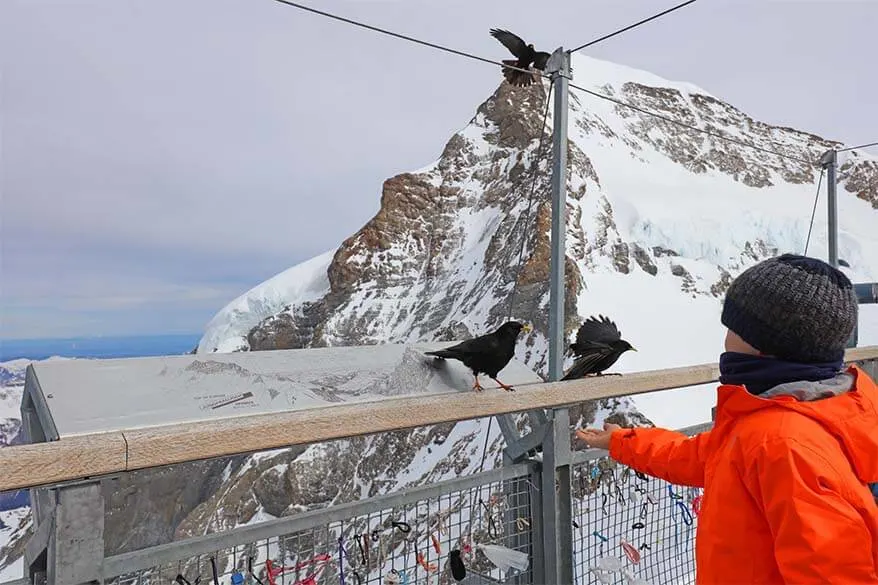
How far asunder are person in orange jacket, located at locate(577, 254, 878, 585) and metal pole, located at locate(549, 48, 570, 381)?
1.70 feet

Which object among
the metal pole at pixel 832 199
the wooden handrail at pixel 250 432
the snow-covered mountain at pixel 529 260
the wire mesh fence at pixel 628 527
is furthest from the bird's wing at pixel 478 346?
the snow-covered mountain at pixel 529 260

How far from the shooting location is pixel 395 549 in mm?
1271

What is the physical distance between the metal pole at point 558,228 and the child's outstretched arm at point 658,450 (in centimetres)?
23

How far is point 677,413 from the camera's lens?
13242mm

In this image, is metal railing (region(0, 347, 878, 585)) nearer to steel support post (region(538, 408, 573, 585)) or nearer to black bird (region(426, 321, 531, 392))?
steel support post (region(538, 408, 573, 585))

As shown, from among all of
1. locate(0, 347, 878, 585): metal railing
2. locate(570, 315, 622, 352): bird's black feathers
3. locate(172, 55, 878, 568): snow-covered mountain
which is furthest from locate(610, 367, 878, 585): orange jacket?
locate(172, 55, 878, 568): snow-covered mountain

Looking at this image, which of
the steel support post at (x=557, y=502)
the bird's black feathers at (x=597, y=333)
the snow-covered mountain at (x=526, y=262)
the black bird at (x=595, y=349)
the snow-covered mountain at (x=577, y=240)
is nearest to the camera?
the steel support post at (x=557, y=502)

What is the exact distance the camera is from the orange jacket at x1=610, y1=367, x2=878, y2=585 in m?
0.76

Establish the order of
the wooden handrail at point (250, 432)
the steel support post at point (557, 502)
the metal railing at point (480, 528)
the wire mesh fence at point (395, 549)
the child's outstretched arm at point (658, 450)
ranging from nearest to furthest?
1. the wooden handrail at point (250, 432)
2. the metal railing at point (480, 528)
3. the wire mesh fence at point (395, 549)
4. the child's outstretched arm at point (658, 450)
5. the steel support post at point (557, 502)

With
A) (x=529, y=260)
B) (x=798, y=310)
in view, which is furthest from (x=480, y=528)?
(x=529, y=260)

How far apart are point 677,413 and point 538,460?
13061 mm

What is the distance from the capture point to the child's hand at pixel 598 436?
133 cm

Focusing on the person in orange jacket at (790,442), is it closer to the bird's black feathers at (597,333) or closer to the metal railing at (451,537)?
the metal railing at (451,537)

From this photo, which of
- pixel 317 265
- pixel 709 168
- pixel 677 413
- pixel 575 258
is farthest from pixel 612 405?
pixel 709 168
